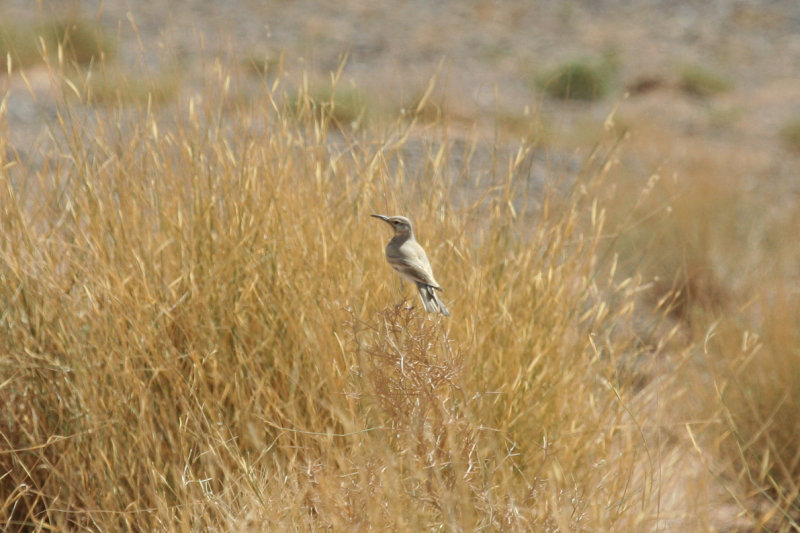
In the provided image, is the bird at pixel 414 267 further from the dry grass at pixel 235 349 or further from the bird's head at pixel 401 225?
the dry grass at pixel 235 349

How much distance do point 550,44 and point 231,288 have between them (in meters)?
12.2

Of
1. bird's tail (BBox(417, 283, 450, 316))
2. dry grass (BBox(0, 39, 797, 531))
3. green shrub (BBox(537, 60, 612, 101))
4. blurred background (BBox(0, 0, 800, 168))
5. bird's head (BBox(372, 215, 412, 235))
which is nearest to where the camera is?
bird's tail (BBox(417, 283, 450, 316))

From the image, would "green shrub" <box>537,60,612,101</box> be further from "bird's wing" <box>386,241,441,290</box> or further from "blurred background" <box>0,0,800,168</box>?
"bird's wing" <box>386,241,441,290</box>

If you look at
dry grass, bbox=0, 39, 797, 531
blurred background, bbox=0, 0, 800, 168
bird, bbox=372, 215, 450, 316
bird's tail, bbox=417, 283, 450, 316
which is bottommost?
blurred background, bbox=0, 0, 800, 168

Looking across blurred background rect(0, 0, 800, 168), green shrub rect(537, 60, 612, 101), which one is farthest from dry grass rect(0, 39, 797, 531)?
green shrub rect(537, 60, 612, 101)

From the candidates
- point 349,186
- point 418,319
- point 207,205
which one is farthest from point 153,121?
point 418,319

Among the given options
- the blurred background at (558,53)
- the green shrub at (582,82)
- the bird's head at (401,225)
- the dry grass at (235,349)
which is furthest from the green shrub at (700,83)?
the bird's head at (401,225)

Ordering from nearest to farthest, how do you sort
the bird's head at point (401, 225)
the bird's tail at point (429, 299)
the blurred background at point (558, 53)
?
the bird's tail at point (429, 299), the bird's head at point (401, 225), the blurred background at point (558, 53)

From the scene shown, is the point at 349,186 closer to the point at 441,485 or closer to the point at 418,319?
the point at 418,319

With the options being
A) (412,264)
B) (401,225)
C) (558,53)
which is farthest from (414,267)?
(558,53)

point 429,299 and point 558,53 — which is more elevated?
point 429,299

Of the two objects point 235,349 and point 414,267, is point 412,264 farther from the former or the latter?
point 235,349

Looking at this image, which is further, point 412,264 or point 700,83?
point 700,83

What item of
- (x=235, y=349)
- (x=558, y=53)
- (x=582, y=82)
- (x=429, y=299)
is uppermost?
(x=429, y=299)
